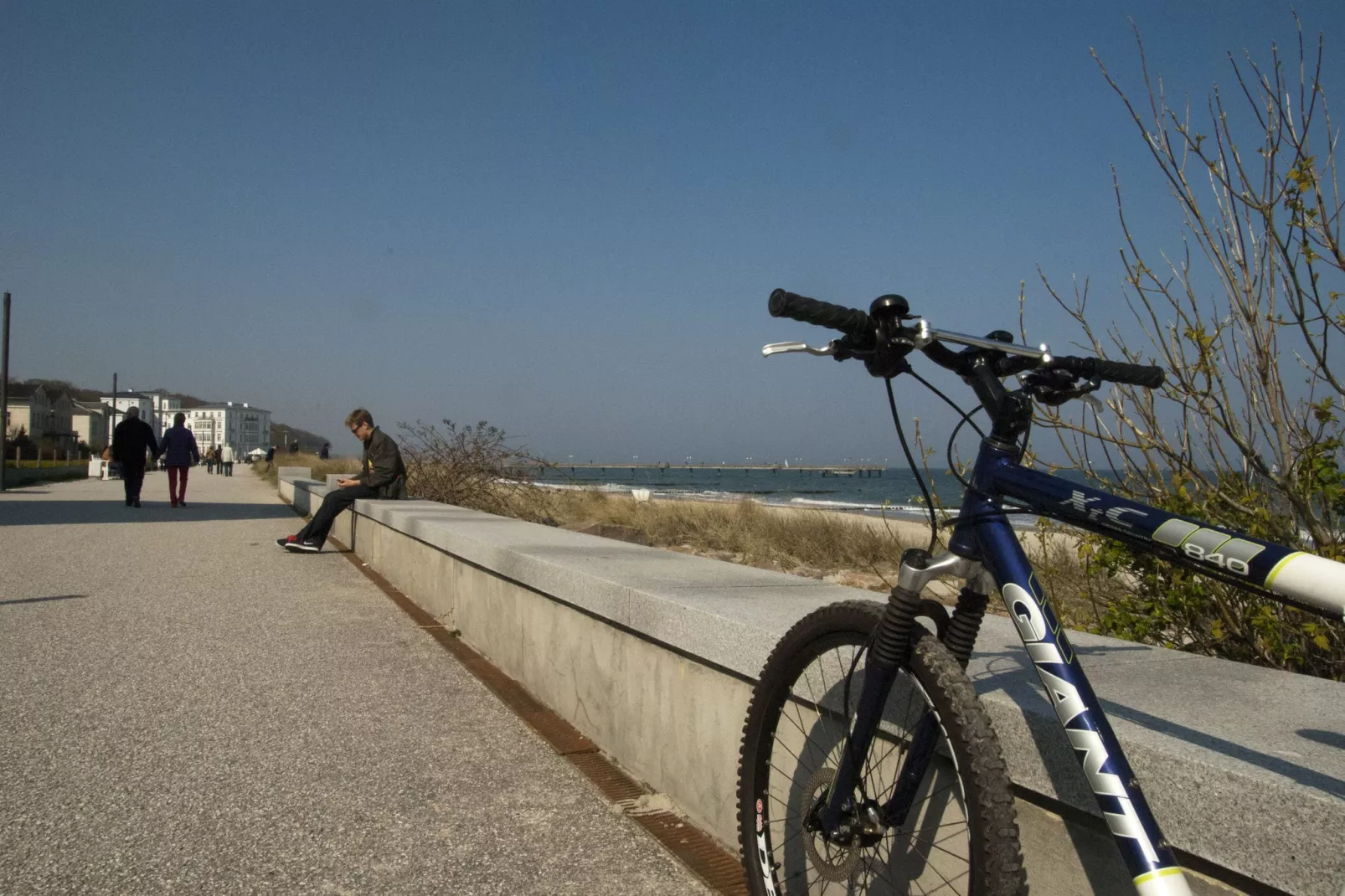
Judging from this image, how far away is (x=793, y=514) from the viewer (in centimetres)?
1608

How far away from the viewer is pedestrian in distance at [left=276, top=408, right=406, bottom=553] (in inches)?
450

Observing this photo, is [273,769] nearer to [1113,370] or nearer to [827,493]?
[1113,370]

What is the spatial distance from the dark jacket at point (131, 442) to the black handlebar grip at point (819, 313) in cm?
1940

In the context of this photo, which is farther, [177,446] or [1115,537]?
[177,446]

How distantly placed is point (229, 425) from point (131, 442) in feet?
575

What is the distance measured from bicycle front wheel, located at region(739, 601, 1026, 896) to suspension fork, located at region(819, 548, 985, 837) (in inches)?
0.9

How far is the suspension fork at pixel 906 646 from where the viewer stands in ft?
6.84

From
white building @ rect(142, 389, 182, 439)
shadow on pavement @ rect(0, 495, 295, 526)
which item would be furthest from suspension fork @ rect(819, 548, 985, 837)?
white building @ rect(142, 389, 182, 439)

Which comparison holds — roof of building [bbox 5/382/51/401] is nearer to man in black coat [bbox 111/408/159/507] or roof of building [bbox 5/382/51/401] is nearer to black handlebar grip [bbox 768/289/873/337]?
man in black coat [bbox 111/408/159/507]

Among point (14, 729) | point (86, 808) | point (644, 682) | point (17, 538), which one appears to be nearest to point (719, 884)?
point (644, 682)

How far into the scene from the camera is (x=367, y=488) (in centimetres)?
1149

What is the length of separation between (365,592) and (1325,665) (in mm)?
7122

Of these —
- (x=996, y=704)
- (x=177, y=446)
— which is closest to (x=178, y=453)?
(x=177, y=446)

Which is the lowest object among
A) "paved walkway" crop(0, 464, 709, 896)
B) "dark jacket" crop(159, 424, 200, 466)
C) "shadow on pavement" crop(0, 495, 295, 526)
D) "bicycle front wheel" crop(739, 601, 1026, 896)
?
"paved walkway" crop(0, 464, 709, 896)
